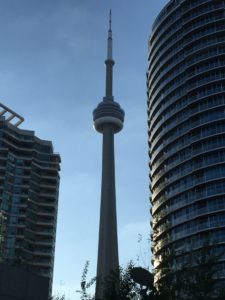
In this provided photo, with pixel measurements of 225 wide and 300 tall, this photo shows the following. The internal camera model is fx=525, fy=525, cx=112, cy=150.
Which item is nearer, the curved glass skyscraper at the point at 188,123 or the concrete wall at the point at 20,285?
the concrete wall at the point at 20,285

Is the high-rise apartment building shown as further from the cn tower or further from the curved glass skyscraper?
the curved glass skyscraper

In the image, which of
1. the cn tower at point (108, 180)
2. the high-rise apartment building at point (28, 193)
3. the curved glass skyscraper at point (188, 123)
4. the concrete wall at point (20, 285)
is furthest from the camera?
the cn tower at point (108, 180)

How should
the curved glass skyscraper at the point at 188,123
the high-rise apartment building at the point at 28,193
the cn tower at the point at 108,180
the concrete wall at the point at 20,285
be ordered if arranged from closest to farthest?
the concrete wall at the point at 20,285, the curved glass skyscraper at the point at 188,123, the high-rise apartment building at the point at 28,193, the cn tower at the point at 108,180

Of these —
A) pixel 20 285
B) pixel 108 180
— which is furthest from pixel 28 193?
pixel 20 285

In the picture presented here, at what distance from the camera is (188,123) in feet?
384

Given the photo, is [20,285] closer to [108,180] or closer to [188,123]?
[188,123]

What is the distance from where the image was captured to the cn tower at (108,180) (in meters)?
143

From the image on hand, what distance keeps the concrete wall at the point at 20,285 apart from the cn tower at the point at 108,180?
337 ft

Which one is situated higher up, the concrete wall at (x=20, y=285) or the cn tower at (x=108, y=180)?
the cn tower at (x=108, y=180)

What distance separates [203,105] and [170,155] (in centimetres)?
1337

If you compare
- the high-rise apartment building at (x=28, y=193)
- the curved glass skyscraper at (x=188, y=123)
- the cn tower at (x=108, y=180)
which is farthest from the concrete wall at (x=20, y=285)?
the high-rise apartment building at (x=28, y=193)

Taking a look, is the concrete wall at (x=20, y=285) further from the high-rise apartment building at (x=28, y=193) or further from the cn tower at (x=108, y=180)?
the high-rise apartment building at (x=28, y=193)

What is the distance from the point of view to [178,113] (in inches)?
4766

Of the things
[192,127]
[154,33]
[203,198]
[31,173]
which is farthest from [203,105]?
[31,173]
